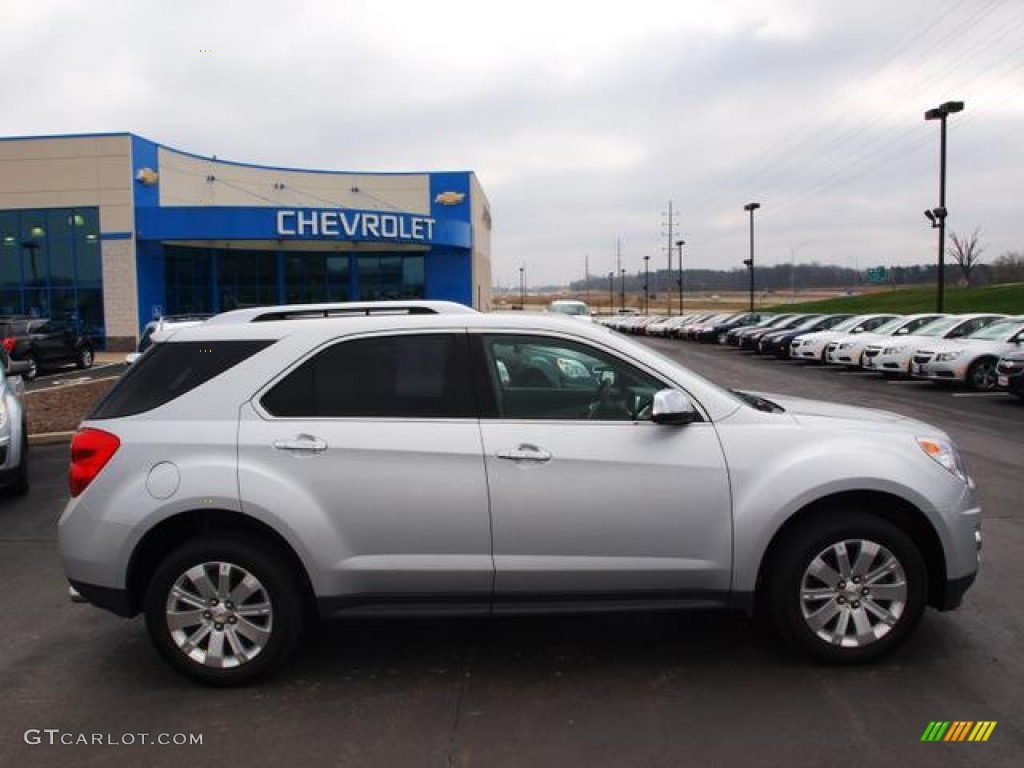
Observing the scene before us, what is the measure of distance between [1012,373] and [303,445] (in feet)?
46.8

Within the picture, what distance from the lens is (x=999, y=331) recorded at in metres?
18.6

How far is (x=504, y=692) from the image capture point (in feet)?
13.4

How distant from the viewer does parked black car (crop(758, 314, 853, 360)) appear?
30516 millimetres

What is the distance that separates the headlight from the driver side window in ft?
4.43

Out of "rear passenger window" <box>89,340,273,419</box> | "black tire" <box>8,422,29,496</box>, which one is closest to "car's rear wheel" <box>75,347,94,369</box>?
"black tire" <box>8,422,29,496</box>

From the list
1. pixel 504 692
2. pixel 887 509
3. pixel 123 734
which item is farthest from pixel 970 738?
pixel 123 734

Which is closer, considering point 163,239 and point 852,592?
point 852,592

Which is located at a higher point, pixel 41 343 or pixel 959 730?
pixel 41 343

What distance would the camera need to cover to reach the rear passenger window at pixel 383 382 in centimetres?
425

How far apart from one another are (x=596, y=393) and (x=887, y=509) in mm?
1510

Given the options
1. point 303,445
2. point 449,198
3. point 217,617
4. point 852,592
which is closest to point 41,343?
point 217,617

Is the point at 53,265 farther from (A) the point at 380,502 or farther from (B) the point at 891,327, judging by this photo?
(A) the point at 380,502

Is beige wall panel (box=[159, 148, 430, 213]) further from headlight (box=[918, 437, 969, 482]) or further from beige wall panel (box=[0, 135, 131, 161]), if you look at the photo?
headlight (box=[918, 437, 969, 482])

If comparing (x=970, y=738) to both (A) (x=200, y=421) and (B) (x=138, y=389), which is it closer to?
(A) (x=200, y=421)
